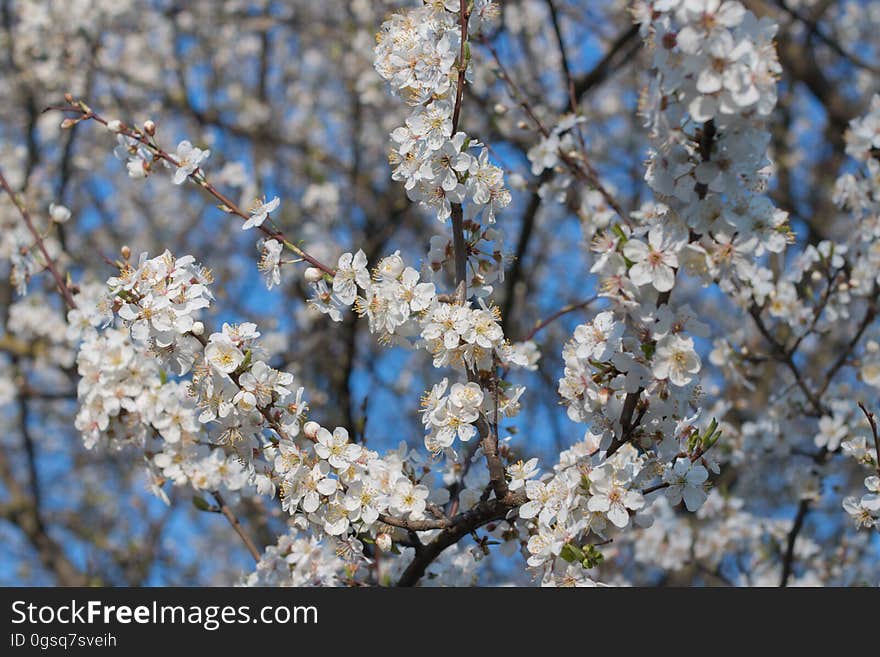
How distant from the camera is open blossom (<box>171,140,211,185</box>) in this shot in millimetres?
2473

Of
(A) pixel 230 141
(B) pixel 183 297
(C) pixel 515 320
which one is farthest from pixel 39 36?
(B) pixel 183 297

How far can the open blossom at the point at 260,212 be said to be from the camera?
2.24 meters

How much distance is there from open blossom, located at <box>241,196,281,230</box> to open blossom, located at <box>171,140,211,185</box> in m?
0.25

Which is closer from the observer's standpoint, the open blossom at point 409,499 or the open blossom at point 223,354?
the open blossom at point 223,354

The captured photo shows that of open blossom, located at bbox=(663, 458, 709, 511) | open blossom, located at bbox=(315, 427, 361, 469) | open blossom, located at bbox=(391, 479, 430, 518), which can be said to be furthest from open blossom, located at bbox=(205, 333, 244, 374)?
open blossom, located at bbox=(663, 458, 709, 511)

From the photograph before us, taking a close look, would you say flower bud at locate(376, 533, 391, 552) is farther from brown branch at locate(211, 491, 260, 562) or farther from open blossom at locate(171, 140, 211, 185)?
open blossom at locate(171, 140, 211, 185)

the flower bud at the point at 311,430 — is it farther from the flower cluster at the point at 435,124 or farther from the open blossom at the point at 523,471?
the flower cluster at the point at 435,124

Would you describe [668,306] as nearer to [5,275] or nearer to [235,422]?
[235,422]

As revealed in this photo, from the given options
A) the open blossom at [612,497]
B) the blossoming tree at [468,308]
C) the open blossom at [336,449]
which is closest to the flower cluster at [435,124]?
the blossoming tree at [468,308]

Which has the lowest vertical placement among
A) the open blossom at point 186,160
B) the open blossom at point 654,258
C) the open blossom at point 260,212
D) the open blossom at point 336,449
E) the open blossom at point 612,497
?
the open blossom at point 612,497

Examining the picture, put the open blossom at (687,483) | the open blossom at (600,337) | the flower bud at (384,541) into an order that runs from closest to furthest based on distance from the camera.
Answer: the open blossom at (600,337), the open blossom at (687,483), the flower bud at (384,541)

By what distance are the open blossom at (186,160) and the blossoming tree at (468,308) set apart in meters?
0.01

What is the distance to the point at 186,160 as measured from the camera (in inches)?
98.9

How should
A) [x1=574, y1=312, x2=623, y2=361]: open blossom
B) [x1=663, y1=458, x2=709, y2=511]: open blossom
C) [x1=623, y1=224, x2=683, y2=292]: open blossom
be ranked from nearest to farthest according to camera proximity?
[x1=623, y1=224, x2=683, y2=292]: open blossom
[x1=574, y1=312, x2=623, y2=361]: open blossom
[x1=663, y1=458, x2=709, y2=511]: open blossom
